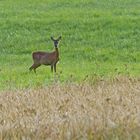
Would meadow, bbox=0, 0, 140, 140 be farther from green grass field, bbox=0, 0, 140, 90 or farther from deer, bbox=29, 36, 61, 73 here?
deer, bbox=29, 36, 61, 73

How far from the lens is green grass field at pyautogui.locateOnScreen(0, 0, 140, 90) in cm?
1928

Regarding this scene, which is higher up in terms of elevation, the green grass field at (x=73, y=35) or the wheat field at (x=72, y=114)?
the wheat field at (x=72, y=114)

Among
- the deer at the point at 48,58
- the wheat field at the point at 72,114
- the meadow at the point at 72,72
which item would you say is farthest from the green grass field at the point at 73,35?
the wheat field at the point at 72,114

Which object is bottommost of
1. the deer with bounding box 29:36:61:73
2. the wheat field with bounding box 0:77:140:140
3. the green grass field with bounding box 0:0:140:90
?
the green grass field with bounding box 0:0:140:90

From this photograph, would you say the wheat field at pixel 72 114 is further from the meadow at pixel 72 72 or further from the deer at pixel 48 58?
the deer at pixel 48 58

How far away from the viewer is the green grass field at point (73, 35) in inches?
759

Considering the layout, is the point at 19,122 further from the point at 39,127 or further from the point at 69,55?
the point at 69,55

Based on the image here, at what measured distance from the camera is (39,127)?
529 cm

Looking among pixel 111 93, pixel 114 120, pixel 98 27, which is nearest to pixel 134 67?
pixel 98 27

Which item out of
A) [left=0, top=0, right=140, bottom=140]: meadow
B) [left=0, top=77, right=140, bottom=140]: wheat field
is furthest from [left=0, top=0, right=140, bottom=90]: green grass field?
[left=0, top=77, right=140, bottom=140]: wheat field

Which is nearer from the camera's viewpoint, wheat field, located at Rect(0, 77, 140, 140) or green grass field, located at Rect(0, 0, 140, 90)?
wheat field, located at Rect(0, 77, 140, 140)

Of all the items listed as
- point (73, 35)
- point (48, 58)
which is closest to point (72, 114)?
point (48, 58)

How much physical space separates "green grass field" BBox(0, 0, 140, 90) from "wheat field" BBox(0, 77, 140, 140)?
927 centimetres

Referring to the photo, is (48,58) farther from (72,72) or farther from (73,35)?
(73,35)
